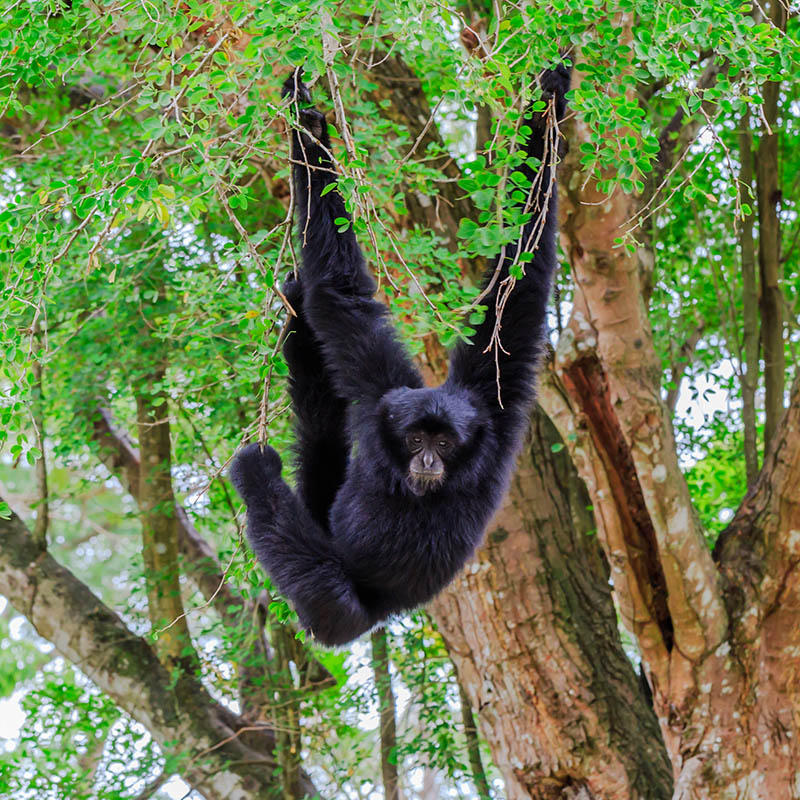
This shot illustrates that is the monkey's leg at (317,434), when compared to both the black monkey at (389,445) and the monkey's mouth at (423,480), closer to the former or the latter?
the black monkey at (389,445)

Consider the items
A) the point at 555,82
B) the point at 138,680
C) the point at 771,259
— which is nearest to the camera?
the point at 555,82

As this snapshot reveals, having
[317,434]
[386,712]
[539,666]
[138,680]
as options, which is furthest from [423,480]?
[386,712]

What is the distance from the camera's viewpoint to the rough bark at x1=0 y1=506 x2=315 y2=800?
274 inches

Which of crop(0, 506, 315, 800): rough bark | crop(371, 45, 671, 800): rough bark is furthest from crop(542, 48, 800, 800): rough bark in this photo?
crop(0, 506, 315, 800): rough bark

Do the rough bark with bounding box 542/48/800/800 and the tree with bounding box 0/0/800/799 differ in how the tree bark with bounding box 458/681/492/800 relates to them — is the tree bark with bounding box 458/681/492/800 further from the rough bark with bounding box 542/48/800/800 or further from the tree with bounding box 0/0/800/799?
the rough bark with bounding box 542/48/800/800

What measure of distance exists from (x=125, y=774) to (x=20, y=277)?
5.17 m

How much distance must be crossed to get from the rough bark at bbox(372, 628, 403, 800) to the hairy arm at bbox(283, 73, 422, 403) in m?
3.83

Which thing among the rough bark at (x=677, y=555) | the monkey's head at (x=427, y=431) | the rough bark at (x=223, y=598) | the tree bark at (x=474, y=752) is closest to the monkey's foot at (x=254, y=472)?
the monkey's head at (x=427, y=431)

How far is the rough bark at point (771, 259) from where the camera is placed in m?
6.25

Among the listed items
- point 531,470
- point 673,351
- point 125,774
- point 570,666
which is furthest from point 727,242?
point 125,774

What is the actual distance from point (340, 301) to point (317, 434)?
0.84 m

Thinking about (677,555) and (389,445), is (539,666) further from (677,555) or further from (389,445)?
(389,445)

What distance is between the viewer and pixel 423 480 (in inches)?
139

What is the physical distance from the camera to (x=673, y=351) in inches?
283
